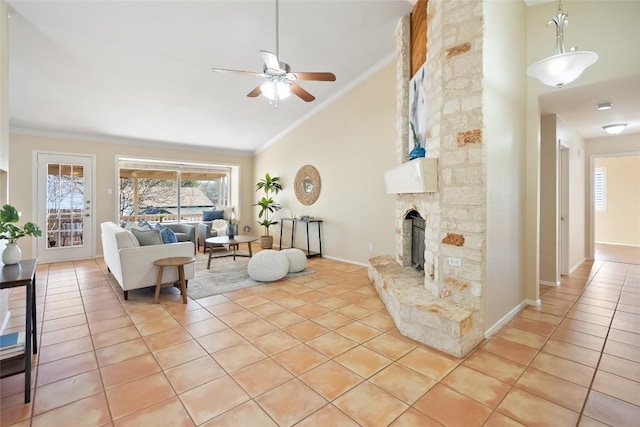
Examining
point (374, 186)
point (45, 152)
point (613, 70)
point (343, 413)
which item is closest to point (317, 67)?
point (374, 186)

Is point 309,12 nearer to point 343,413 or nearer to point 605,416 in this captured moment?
point 343,413

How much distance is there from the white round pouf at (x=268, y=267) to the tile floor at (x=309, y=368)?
0.73 metres

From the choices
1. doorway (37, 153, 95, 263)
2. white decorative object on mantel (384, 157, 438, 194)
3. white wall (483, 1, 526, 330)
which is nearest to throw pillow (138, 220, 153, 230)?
doorway (37, 153, 95, 263)

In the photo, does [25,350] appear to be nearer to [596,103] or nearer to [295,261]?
[295,261]

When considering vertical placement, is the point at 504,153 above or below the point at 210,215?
above

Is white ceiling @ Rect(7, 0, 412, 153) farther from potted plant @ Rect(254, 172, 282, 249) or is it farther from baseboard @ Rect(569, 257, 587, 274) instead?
baseboard @ Rect(569, 257, 587, 274)

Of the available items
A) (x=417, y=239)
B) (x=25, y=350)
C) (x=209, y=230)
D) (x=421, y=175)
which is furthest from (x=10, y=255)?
(x=209, y=230)

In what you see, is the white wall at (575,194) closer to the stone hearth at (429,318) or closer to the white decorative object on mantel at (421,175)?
the white decorative object on mantel at (421,175)

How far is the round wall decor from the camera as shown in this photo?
602cm

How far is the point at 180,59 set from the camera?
12.7ft

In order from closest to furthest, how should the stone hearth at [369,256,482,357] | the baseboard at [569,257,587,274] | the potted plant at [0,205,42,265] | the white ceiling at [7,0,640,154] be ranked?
the potted plant at [0,205,42,265]
the stone hearth at [369,256,482,357]
the white ceiling at [7,0,640,154]
the baseboard at [569,257,587,274]

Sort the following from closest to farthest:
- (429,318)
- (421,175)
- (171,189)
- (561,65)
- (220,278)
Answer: (561,65) < (429,318) < (421,175) < (220,278) < (171,189)

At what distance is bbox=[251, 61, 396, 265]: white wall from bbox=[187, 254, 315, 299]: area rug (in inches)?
44.0

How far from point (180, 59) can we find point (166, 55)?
0.17 metres
